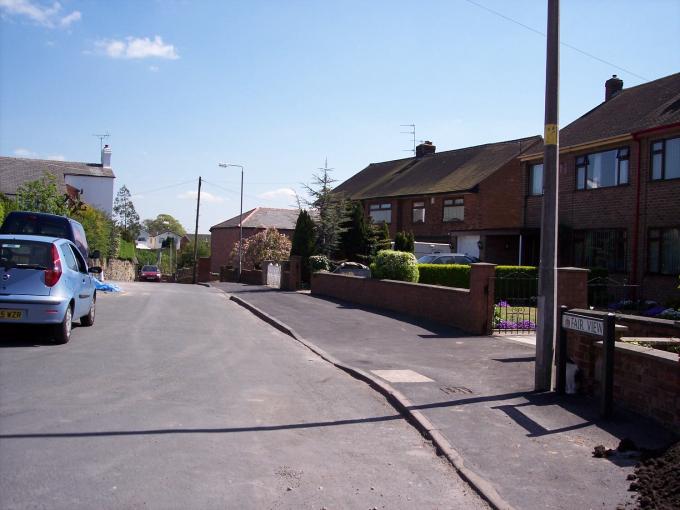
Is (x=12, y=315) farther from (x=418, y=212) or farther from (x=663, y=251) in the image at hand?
(x=418, y=212)

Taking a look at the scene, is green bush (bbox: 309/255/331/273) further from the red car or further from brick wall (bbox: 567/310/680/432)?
the red car

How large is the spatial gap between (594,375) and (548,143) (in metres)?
3.01

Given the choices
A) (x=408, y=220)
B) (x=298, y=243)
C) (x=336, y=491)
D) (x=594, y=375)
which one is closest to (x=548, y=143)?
(x=594, y=375)

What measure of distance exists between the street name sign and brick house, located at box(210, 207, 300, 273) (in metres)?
56.0

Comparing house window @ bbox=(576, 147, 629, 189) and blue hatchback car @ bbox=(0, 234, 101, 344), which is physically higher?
house window @ bbox=(576, 147, 629, 189)

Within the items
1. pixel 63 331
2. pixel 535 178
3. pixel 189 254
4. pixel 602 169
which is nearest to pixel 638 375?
pixel 63 331

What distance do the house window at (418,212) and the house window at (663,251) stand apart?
768 inches

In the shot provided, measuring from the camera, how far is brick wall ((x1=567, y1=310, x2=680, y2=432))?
6.74 meters

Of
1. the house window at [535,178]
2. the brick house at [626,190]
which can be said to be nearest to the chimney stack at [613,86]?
the brick house at [626,190]

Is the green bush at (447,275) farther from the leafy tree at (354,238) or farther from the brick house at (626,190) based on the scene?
the leafy tree at (354,238)

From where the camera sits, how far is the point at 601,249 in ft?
82.1

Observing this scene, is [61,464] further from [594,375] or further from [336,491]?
[594,375]

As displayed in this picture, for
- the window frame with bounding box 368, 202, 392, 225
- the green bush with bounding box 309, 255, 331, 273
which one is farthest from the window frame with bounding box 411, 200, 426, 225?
the green bush with bounding box 309, 255, 331, 273

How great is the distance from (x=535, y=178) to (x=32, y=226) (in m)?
21.0
